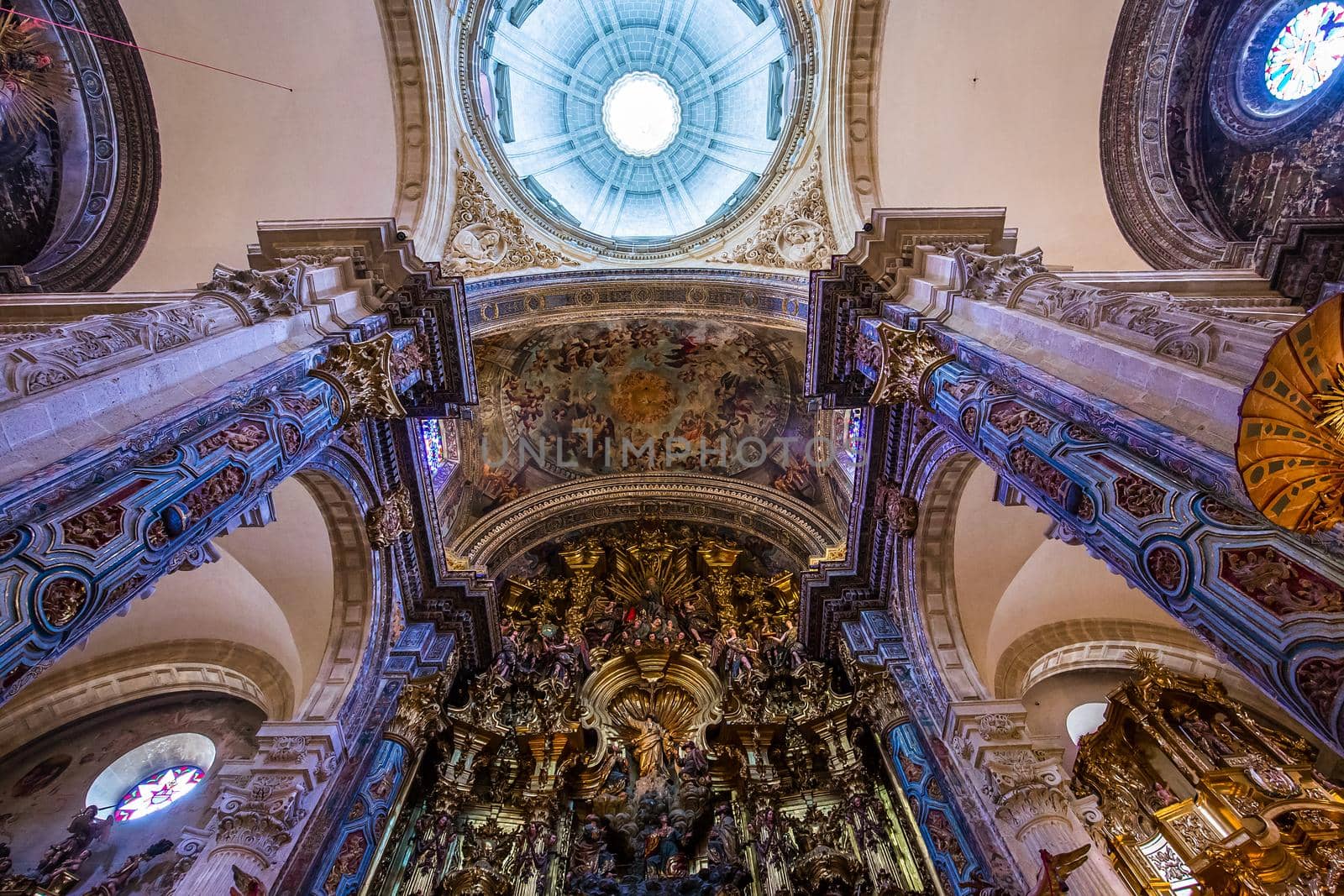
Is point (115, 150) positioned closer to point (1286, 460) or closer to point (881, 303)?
point (881, 303)

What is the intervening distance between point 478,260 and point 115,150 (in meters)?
5.51

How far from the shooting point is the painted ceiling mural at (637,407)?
13.7 metres

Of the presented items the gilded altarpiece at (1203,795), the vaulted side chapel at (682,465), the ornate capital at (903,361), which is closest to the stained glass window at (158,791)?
the vaulted side chapel at (682,465)

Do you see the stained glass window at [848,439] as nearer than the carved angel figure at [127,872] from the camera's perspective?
No

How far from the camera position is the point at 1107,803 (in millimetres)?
7766

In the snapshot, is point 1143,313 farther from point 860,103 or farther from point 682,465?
point 682,465

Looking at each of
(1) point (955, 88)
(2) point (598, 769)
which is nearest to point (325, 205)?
(2) point (598, 769)

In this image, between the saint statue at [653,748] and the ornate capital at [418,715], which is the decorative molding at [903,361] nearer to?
the saint statue at [653,748]

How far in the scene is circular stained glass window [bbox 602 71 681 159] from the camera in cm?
1758

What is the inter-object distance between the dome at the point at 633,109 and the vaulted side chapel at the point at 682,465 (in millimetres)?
→ 265

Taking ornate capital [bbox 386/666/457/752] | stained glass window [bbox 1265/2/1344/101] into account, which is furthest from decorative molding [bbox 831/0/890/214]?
ornate capital [bbox 386/666/457/752]

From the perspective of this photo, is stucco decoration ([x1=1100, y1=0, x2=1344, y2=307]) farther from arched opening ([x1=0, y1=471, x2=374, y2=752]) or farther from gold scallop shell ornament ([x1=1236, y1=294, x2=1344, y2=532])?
arched opening ([x1=0, y1=471, x2=374, y2=752])

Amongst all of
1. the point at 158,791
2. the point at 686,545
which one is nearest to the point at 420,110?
the point at 686,545

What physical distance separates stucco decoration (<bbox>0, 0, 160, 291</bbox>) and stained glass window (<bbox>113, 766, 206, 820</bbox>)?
679 centimetres
